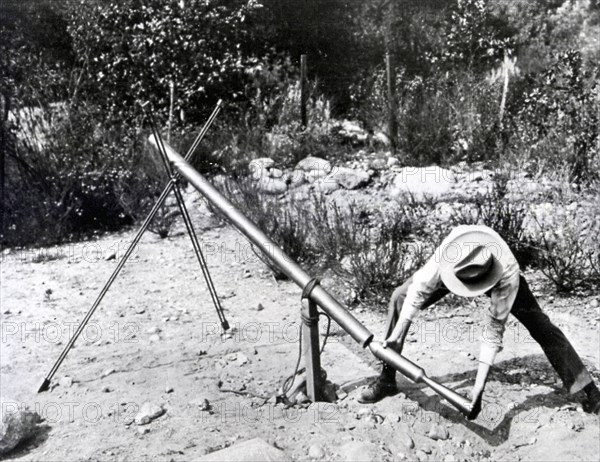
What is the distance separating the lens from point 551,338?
3.63 metres

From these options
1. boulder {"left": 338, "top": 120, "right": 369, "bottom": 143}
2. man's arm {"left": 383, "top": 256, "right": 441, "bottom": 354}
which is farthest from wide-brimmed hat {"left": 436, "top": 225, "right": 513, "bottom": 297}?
boulder {"left": 338, "top": 120, "right": 369, "bottom": 143}

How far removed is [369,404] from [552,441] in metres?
1.04

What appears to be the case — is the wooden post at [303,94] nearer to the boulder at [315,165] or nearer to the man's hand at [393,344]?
the boulder at [315,165]

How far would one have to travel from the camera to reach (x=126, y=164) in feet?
26.6

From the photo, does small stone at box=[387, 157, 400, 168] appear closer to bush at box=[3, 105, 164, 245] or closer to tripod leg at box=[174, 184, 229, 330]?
bush at box=[3, 105, 164, 245]

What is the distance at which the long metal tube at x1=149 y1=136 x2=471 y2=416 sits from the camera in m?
3.09

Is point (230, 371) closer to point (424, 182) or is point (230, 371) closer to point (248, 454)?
point (248, 454)

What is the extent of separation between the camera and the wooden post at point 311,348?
11.7 feet

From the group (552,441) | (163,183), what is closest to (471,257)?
(552,441)

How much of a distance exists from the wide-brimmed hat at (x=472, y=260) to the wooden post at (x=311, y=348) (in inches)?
30.3

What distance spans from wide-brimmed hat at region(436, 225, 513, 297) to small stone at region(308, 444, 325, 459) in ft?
3.58

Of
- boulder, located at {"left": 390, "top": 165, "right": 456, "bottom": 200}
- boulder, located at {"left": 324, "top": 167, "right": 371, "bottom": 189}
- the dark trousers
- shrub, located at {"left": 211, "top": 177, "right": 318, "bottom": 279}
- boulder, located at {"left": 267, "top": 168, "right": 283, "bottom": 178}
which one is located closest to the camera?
the dark trousers

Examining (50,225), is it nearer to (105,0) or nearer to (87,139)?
(87,139)

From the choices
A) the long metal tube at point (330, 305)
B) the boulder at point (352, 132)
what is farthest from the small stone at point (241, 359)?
the boulder at point (352, 132)
